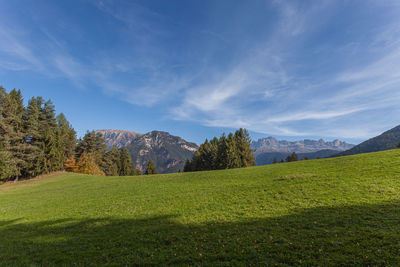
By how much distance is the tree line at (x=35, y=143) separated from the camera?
42.9m

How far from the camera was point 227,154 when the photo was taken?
213ft

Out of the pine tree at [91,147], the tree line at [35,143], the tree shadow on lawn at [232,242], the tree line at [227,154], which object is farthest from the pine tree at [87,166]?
the tree shadow on lawn at [232,242]

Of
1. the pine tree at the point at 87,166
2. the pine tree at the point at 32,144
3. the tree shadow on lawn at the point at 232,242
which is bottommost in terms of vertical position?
the tree shadow on lawn at the point at 232,242

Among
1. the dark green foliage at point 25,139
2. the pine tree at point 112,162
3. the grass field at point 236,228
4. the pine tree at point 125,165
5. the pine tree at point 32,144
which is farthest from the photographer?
the pine tree at point 125,165

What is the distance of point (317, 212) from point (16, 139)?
6925 cm

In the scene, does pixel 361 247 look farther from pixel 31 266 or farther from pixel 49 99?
pixel 49 99

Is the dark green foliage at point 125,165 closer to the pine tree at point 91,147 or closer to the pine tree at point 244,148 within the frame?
the pine tree at point 91,147

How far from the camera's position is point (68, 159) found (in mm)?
68625

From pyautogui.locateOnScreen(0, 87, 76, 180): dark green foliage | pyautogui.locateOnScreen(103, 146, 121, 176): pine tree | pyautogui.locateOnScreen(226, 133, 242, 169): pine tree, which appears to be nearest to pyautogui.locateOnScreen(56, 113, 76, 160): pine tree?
pyautogui.locateOnScreen(0, 87, 76, 180): dark green foliage

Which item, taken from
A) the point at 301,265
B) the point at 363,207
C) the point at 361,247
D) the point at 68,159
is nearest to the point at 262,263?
the point at 301,265

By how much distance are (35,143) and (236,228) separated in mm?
70857

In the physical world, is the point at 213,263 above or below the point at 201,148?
below

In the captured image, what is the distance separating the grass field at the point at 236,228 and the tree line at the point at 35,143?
37.2m

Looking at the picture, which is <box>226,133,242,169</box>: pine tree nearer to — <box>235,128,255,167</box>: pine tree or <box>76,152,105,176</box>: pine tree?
<box>235,128,255,167</box>: pine tree
